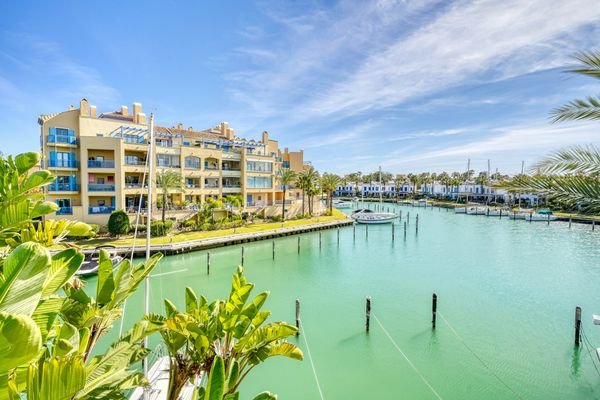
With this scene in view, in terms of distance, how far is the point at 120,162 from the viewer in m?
37.3

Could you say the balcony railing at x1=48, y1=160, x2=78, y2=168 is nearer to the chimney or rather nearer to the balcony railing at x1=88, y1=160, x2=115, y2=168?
the balcony railing at x1=88, y1=160, x2=115, y2=168

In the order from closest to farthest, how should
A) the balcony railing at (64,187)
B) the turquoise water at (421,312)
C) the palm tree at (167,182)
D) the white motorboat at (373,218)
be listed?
the turquoise water at (421,312) < the balcony railing at (64,187) < the palm tree at (167,182) < the white motorboat at (373,218)

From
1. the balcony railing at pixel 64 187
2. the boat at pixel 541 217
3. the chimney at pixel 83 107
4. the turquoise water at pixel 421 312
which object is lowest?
the turquoise water at pixel 421 312

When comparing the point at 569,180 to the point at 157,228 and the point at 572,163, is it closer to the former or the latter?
the point at 572,163

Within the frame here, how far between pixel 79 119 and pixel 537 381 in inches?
1791

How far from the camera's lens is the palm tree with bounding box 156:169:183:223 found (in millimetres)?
37594

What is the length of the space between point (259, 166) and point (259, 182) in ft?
8.84

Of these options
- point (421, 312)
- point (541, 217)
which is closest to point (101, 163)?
point (421, 312)

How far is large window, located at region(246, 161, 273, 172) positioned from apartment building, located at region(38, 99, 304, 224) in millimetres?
403

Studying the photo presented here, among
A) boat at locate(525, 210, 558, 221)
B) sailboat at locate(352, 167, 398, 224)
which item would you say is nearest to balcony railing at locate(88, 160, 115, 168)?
sailboat at locate(352, 167, 398, 224)

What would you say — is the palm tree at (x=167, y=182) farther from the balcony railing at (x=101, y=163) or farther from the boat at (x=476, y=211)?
the boat at (x=476, y=211)

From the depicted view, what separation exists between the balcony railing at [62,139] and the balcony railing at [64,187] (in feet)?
15.3

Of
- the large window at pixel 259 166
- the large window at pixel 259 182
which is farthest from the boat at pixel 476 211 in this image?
the large window at pixel 259 166

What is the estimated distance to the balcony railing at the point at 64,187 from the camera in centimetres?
3488
